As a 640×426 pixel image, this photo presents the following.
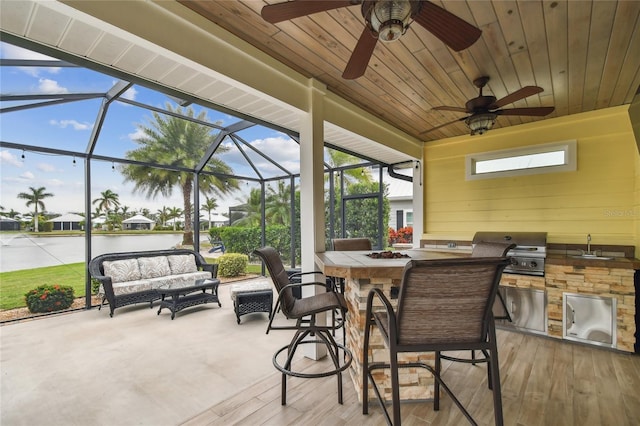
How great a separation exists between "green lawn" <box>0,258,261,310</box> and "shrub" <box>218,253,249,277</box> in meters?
2.56

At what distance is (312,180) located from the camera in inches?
117

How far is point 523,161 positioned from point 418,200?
1665 mm

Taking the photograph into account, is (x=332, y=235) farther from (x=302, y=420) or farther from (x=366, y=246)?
(x=302, y=420)

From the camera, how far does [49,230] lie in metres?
4.74

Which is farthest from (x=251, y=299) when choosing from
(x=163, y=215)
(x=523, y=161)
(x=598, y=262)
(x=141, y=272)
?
(x=523, y=161)

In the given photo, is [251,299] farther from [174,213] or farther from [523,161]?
[523,161]

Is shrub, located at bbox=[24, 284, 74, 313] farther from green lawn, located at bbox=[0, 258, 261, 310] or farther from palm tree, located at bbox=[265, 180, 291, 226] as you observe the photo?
palm tree, located at bbox=[265, 180, 291, 226]

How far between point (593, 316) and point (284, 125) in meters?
4.15

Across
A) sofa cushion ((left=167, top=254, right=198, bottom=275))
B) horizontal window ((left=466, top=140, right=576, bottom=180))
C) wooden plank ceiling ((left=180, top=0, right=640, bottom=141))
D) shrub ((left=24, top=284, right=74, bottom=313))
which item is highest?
wooden plank ceiling ((left=180, top=0, right=640, bottom=141))

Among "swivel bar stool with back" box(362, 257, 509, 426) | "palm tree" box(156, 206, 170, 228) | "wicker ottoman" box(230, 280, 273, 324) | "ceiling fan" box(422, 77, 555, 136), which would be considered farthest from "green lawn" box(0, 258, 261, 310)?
"ceiling fan" box(422, 77, 555, 136)

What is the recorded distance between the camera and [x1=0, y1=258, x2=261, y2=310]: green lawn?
434cm

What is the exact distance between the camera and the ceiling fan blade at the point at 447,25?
1.54 m

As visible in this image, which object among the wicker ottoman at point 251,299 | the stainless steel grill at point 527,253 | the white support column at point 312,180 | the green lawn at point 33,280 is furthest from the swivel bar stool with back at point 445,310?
the green lawn at point 33,280

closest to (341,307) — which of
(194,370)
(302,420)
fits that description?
(302,420)
